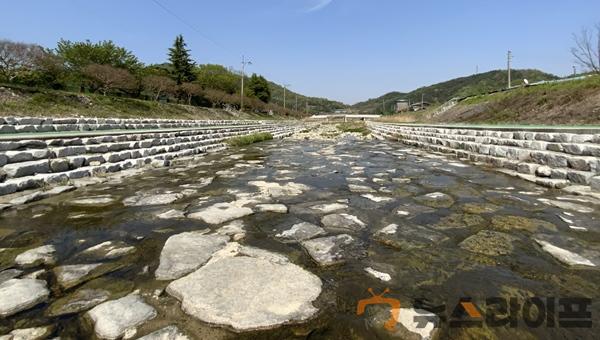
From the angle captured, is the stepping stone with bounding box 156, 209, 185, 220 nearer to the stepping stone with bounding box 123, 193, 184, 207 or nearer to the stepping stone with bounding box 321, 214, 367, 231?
the stepping stone with bounding box 123, 193, 184, 207

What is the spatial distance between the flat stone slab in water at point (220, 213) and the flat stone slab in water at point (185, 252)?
372 mm

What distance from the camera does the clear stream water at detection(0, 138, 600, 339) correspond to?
144 centimetres

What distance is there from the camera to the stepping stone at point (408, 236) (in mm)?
2357

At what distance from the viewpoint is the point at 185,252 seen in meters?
2.19

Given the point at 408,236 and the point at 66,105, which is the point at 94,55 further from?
the point at 408,236

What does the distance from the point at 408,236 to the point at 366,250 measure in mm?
485

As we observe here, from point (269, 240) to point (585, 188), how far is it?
4.18m

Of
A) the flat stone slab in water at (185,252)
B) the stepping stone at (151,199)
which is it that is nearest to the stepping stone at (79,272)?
the flat stone slab in water at (185,252)

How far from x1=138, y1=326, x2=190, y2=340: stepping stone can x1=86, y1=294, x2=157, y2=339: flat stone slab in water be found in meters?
0.11

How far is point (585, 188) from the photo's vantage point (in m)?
3.88

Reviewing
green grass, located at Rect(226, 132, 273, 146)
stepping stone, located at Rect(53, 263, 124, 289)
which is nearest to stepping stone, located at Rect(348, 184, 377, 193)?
stepping stone, located at Rect(53, 263, 124, 289)

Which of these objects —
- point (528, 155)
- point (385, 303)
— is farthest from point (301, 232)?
point (528, 155)

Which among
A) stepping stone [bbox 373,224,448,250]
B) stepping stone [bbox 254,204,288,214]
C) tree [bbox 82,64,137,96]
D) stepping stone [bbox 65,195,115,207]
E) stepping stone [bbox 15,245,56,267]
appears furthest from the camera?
tree [bbox 82,64,137,96]

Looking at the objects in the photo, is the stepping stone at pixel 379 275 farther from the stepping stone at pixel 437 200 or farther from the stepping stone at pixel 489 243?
Result: the stepping stone at pixel 437 200
